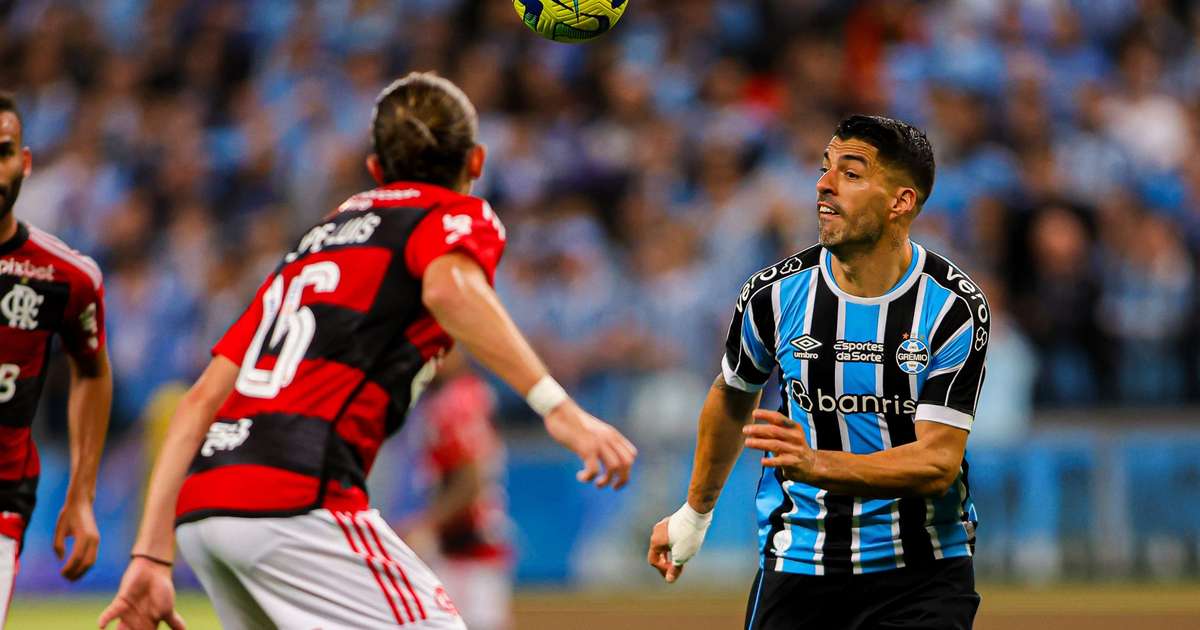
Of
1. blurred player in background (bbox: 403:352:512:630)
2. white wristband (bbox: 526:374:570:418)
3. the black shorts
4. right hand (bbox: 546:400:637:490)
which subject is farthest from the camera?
blurred player in background (bbox: 403:352:512:630)

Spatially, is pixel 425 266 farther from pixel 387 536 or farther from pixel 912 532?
pixel 912 532

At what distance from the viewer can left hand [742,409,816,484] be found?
4.56 metres

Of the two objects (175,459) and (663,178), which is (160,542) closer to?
(175,459)

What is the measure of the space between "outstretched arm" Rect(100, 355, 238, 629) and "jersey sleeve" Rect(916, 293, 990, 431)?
216 centimetres

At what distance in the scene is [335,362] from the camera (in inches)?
162

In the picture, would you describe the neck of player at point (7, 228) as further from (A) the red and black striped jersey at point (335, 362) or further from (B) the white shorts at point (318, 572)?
(B) the white shorts at point (318, 572)

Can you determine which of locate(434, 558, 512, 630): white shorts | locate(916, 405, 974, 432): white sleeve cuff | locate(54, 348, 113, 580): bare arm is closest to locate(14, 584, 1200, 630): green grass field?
locate(434, 558, 512, 630): white shorts

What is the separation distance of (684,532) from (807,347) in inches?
29.0

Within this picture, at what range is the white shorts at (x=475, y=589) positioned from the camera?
9195mm

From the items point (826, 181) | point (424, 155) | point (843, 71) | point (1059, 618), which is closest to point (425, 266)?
point (424, 155)

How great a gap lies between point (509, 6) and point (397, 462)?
604 cm

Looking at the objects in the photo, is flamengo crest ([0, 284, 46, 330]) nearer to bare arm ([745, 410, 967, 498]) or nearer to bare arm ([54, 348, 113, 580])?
bare arm ([54, 348, 113, 580])

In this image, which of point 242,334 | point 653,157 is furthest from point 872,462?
point 653,157

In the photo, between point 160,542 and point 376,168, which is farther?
point 376,168
